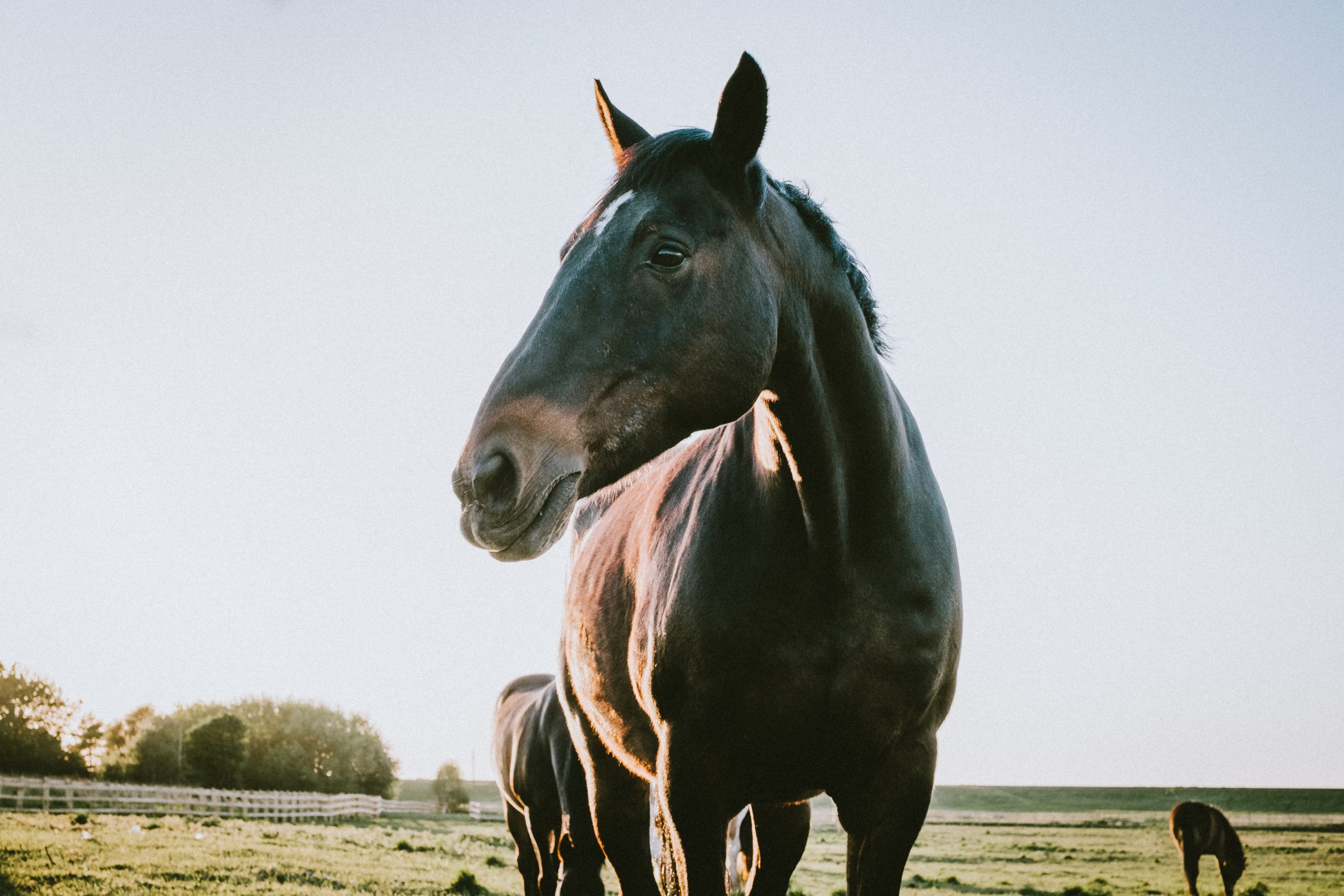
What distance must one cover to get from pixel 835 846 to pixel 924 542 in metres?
24.0

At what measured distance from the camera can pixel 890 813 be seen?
8.69 feet

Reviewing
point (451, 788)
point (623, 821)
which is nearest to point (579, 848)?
point (623, 821)

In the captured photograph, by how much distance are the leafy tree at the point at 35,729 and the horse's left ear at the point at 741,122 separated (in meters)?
52.4

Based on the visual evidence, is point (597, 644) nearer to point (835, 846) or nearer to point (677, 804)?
point (677, 804)

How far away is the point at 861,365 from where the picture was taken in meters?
2.64

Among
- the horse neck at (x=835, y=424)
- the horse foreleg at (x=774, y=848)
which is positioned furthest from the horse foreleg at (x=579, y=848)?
the horse neck at (x=835, y=424)

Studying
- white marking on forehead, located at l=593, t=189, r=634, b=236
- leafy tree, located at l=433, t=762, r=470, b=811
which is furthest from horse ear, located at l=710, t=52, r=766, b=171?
leafy tree, located at l=433, t=762, r=470, b=811

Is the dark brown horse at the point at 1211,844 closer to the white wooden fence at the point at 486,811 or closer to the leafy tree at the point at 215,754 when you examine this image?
the white wooden fence at the point at 486,811

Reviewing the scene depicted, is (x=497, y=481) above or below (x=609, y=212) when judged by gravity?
below

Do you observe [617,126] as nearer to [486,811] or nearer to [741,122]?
[741,122]

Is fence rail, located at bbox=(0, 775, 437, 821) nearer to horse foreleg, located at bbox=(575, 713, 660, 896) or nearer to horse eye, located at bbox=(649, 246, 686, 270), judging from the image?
horse foreleg, located at bbox=(575, 713, 660, 896)

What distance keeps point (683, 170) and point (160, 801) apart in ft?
114

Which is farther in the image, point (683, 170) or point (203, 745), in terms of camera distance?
point (203, 745)

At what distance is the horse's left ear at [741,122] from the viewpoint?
7.25ft
